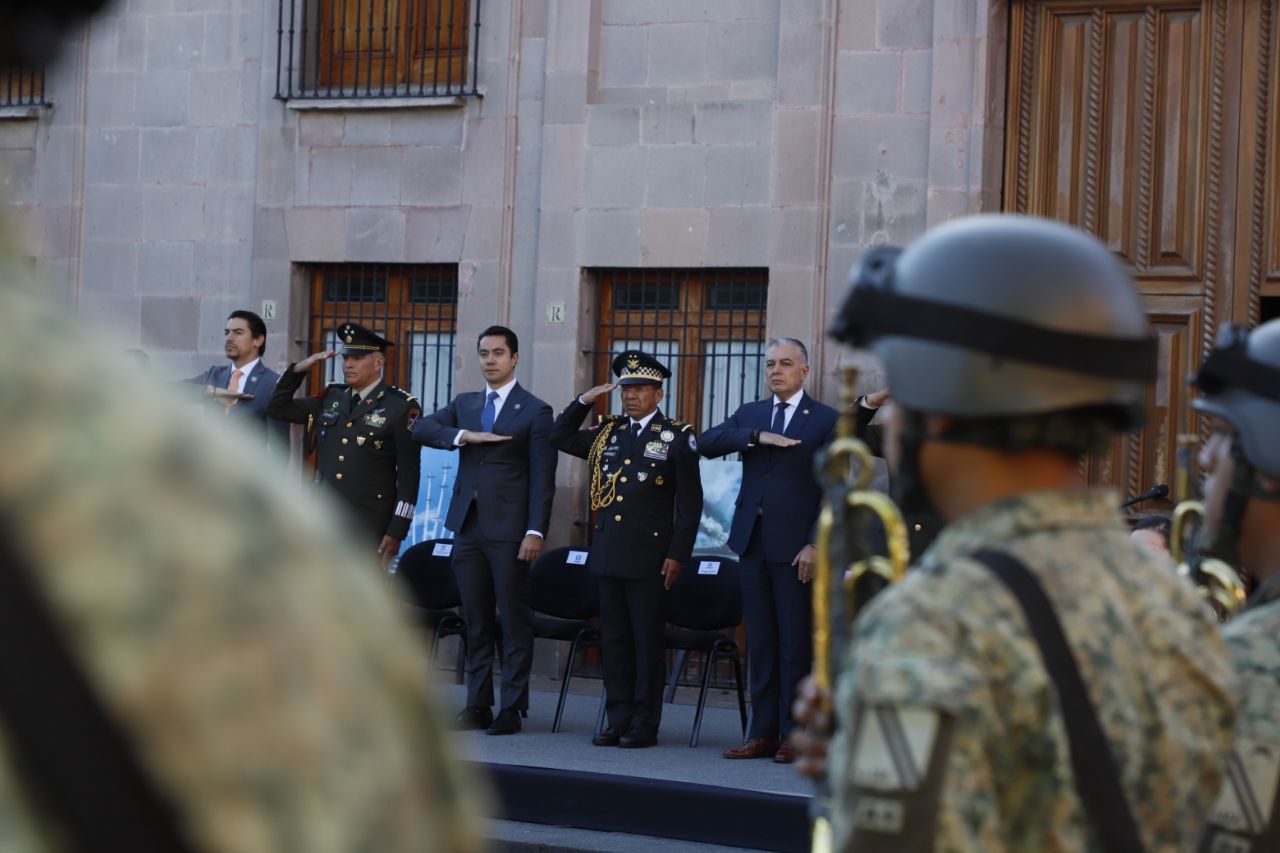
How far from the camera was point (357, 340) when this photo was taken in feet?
41.1

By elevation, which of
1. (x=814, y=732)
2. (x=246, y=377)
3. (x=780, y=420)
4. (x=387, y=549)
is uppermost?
(x=246, y=377)

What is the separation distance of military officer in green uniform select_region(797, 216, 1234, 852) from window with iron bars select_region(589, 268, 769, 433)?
11.0 metres

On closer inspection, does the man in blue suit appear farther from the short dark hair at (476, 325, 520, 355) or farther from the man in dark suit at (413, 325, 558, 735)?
the short dark hair at (476, 325, 520, 355)

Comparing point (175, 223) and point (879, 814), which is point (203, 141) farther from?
point (879, 814)

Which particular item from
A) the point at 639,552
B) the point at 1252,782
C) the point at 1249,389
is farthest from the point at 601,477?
the point at 1252,782

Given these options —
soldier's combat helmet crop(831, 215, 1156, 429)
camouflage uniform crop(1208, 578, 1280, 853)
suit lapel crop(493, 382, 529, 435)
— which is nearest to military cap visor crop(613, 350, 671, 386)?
suit lapel crop(493, 382, 529, 435)

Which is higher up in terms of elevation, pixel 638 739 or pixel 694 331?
pixel 694 331

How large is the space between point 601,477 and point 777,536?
1.20 meters

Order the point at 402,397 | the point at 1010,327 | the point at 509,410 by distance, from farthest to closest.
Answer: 1. the point at 402,397
2. the point at 509,410
3. the point at 1010,327

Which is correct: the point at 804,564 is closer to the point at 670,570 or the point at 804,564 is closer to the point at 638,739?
the point at 670,570

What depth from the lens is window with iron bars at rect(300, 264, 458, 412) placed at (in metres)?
14.4

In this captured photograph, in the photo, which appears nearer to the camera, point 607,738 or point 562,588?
point 607,738

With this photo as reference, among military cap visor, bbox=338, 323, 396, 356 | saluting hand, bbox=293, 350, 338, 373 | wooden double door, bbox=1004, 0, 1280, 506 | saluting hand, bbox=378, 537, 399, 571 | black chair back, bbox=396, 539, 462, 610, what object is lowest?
black chair back, bbox=396, 539, 462, 610

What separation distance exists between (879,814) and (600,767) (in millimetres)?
8106
